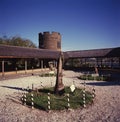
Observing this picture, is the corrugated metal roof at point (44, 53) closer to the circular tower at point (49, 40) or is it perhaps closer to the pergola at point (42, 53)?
the pergola at point (42, 53)

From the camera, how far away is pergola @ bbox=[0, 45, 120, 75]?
852 inches

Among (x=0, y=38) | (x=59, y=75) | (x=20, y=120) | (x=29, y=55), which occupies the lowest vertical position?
(x=20, y=120)

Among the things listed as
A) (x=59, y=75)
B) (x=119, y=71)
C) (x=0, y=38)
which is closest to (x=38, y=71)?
(x=119, y=71)

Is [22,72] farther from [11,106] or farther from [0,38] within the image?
[0,38]

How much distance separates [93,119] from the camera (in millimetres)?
7480

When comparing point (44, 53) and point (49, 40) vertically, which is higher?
point (49, 40)

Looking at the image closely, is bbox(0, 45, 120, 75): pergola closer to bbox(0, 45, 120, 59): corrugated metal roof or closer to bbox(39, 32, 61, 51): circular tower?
bbox(0, 45, 120, 59): corrugated metal roof

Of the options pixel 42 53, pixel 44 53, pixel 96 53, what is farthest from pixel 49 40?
pixel 96 53

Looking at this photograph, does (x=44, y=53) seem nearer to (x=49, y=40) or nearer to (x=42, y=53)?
(x=42, y=53)

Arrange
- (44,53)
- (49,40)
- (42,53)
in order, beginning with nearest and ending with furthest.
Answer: (42,53), (44,53), (49,40)

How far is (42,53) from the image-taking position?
2878cm

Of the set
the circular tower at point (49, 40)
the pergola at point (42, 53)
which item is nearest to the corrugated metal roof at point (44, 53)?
the pergola at point (42, 53)

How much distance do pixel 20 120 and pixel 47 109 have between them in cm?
170

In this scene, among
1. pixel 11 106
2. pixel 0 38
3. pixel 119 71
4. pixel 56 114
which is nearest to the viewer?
A: pixel 56 114
